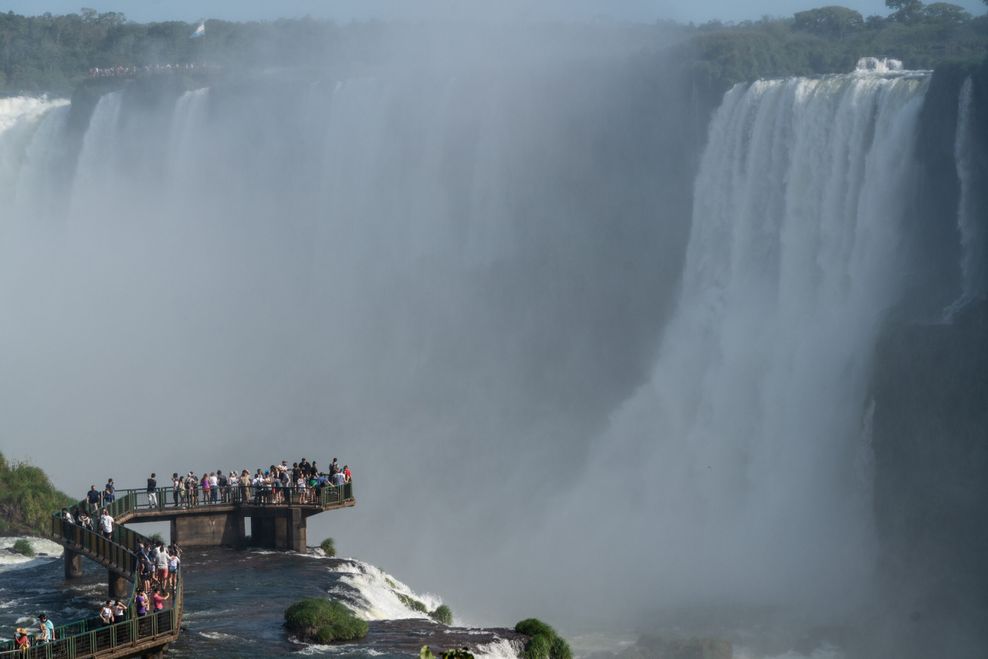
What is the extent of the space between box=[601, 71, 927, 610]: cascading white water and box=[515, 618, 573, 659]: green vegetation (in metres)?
12.1

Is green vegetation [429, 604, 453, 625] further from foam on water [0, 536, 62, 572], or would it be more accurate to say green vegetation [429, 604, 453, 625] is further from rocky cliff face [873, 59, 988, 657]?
rocky cliff face [873, 59, 988, 657]

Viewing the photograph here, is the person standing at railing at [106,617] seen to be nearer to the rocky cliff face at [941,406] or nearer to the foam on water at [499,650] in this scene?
the foam on water at [499,650]

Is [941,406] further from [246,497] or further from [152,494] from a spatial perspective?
[152,494]

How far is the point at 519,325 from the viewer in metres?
62.2

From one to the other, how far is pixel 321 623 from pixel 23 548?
11.2 meters

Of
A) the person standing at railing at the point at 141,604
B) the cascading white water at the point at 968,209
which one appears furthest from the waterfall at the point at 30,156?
the person standing at railing at the point at 141,604

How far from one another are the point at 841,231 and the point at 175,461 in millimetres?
23017

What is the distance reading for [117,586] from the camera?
34.7 m

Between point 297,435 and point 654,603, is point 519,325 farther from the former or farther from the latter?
point 654,603

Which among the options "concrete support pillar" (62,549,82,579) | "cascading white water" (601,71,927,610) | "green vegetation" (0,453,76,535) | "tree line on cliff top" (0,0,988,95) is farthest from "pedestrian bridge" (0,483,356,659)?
"tree line on cliff top" (0,0,988,95)

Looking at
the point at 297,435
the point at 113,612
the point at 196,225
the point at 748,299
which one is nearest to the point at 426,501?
the point at 297,435

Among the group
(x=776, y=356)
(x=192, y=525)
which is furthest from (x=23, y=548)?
(x=776, y=356)

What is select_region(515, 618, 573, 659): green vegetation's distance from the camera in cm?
3115

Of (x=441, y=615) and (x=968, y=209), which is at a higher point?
(x=968, y=209)
